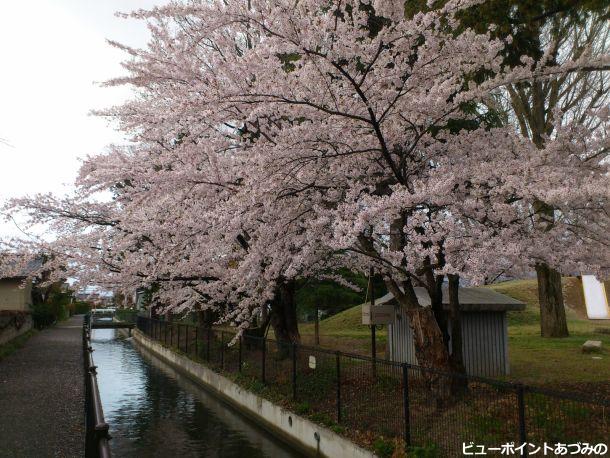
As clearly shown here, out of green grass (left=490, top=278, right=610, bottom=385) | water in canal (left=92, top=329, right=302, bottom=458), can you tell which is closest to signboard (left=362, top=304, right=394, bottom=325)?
green grass (left=490, top=278, right=610, bottom=385)

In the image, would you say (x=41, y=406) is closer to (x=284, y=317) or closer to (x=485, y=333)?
(x=284, y=317)

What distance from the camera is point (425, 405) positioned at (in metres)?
9.06

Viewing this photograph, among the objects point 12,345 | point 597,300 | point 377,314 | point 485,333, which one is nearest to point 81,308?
point 12,345

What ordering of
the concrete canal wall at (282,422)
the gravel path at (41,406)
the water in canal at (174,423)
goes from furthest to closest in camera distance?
the water in canal at (174,423)
the concrete canal wall at (282,422)
the gravel path at (41,406)

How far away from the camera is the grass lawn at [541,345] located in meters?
13.5

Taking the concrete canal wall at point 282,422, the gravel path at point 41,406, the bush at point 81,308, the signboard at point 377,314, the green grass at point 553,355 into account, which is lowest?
the concrete canal wall at point 282,422

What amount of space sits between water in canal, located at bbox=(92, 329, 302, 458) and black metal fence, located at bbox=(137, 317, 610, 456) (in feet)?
3.48

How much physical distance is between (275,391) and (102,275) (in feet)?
20.6

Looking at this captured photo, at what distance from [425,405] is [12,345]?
788 inches

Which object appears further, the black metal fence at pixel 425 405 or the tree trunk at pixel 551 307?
the tree trunk at pixel 551 307

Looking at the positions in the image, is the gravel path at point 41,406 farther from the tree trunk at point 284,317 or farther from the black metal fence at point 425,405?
the tree trunk at point 284,317

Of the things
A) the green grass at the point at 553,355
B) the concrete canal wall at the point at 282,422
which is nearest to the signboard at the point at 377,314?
the concrete canal wall at the point at 282,422

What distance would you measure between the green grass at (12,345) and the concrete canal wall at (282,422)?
23.7 feet

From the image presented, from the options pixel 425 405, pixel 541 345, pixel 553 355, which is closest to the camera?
pixel 425 405
